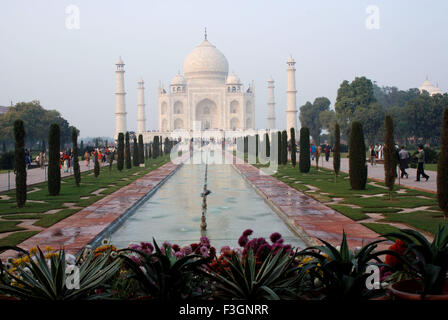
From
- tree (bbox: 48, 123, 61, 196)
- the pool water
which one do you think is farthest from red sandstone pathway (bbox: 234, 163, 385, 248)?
tree (bbox: 48, 123, 61, 196)

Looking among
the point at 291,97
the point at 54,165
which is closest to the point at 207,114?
the point at 291,97

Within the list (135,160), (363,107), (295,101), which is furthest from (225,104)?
(135,160)

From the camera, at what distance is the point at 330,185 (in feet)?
33.4

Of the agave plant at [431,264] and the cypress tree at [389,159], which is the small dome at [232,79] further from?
the agave plant at [431,264]

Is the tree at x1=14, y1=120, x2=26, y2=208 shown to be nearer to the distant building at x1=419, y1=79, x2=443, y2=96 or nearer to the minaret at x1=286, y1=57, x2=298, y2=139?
the minaret at x1=286, y1=57, x2=298, y2=139

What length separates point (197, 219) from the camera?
608cm

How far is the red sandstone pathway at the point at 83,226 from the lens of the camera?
175 inches

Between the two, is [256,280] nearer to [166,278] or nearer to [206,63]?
[166,278]

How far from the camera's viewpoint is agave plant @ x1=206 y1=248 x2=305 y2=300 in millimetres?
2021

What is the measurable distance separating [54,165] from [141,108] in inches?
1567

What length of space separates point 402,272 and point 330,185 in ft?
26.6

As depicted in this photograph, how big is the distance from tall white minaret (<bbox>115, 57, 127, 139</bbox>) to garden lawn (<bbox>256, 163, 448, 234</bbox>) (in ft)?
110

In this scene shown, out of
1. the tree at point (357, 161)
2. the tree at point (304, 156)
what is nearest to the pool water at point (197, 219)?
the tree at point (357, 161)

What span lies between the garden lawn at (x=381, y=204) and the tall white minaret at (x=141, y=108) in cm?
3873
